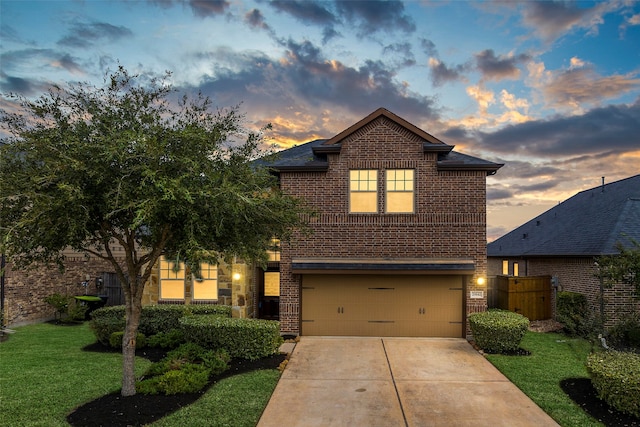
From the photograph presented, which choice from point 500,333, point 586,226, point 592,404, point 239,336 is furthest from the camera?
point 586,226

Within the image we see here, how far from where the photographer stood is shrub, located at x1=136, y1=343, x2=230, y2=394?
758 cm

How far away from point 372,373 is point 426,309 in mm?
4771

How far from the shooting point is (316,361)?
34.0 ft

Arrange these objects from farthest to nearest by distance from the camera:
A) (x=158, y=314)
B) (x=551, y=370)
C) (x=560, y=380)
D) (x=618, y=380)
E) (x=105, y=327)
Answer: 1. (x=158, y=314)
2. (x=105, y=327)
3. (x=551, y=370)
4. (x=560, y=380)
5. (x=618, y=380)

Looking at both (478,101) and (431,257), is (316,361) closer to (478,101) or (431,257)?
(431,257)

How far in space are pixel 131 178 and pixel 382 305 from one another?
9658 millimetres

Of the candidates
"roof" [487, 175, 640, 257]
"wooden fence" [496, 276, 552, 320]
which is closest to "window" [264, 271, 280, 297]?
"wooden fence" [496, 276, 552, 320]

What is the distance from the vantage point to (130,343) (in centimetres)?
753

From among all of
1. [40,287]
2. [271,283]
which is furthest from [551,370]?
[40,287]

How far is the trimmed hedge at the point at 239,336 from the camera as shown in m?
10.3

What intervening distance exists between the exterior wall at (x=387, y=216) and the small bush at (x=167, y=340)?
140 inches

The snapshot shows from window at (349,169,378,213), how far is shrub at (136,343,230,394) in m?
6.66

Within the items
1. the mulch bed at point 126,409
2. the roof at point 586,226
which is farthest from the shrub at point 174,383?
the roof at point 586,226

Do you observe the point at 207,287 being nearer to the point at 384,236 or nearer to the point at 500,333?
the point at 384,236
